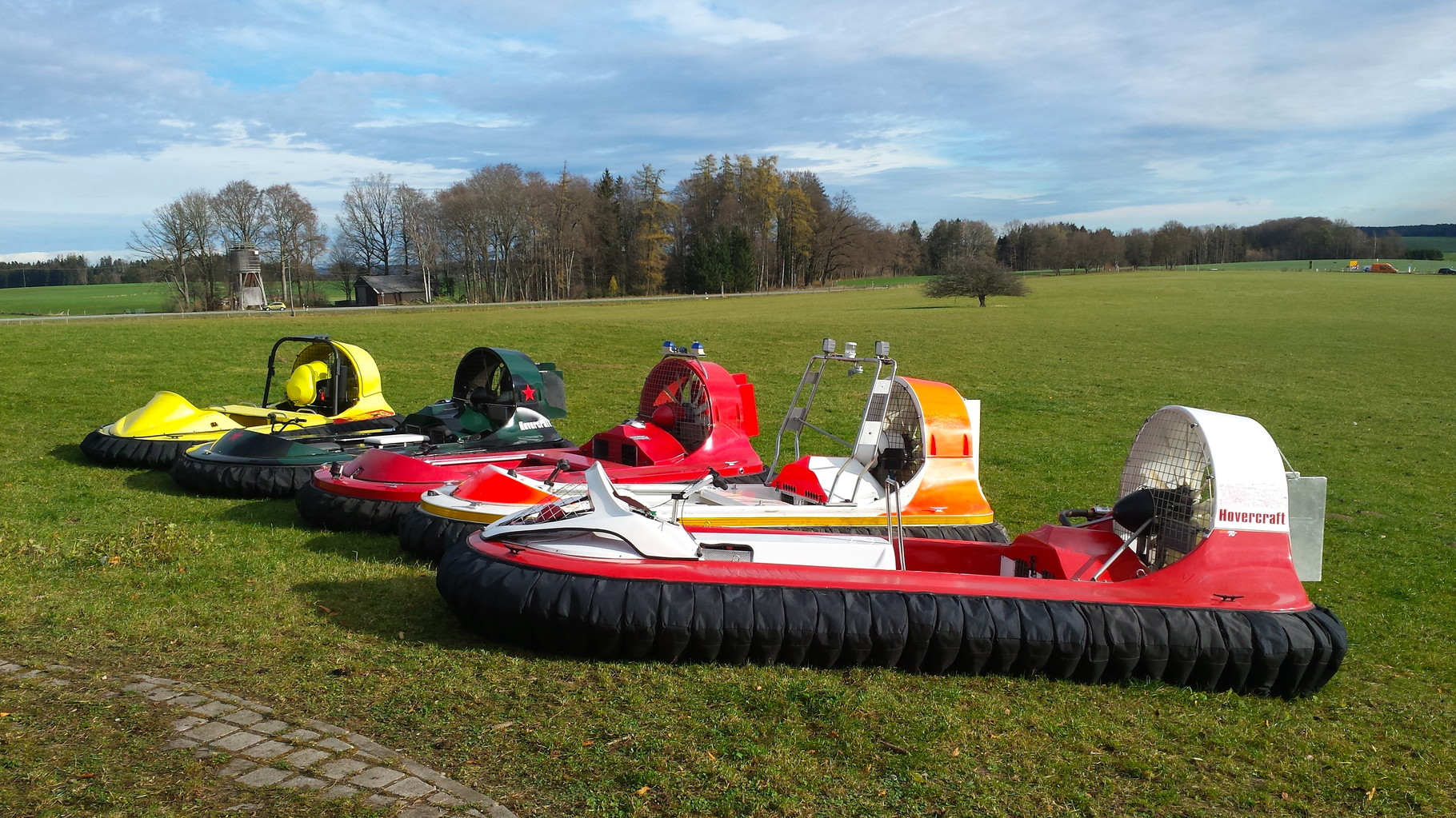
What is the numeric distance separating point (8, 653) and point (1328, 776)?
248 inches

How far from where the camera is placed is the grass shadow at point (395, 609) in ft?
17.6

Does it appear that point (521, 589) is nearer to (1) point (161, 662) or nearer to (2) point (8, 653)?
(1) point (161, 662)

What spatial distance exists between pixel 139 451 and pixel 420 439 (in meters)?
3.34

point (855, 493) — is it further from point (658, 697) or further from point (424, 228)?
point (424, 228)

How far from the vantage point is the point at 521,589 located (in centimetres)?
503

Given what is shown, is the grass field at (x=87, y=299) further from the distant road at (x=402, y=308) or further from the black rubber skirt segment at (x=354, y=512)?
the black rubber skirt segment at (x=354, y=512)

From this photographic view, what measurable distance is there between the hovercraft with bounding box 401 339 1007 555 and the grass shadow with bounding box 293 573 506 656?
1.59 ft

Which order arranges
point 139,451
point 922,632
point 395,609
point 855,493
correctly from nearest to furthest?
point 922,632, point 395,609, point 855,493, point 139,451

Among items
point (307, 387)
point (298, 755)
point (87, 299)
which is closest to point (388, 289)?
point (87, 299)

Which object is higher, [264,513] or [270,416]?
[270,416]

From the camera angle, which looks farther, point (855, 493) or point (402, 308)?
point (402, 308)

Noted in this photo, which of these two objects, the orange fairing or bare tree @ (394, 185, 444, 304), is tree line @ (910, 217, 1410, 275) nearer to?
bare tree @ (394, 185, 444, 304)

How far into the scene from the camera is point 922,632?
16.2 ft

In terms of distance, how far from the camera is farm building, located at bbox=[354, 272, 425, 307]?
64750 millimetres
